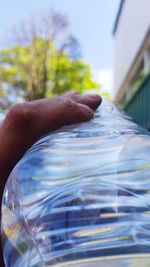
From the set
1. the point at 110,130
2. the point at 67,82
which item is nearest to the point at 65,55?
the point at 67,82

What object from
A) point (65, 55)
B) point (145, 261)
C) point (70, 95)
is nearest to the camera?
point (145, 261)

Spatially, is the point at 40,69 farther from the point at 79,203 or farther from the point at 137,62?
the point at 79,203

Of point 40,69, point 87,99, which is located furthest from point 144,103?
point 40,69

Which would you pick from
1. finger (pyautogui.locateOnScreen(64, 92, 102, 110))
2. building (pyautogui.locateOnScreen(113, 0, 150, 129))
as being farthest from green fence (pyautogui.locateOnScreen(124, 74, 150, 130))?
finger (pyautogui.locateOnScreen(64, 92, 102, 110))

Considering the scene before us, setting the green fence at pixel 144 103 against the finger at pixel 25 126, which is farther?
the green fence at pixel 144 103

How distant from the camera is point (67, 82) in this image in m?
11.6

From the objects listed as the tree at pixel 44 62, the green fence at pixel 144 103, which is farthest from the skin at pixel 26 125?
the tree at pixel 44 62

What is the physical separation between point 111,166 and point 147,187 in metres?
0.03

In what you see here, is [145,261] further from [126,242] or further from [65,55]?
[65,55]

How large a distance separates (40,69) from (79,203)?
34.2 ft

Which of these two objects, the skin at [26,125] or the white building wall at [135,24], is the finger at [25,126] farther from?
the white building wall at [135,24]

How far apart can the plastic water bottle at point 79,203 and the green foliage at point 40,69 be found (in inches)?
377

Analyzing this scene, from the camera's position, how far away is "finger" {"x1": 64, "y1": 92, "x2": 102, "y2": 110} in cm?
32

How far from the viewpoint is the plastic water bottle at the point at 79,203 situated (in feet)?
0.74
